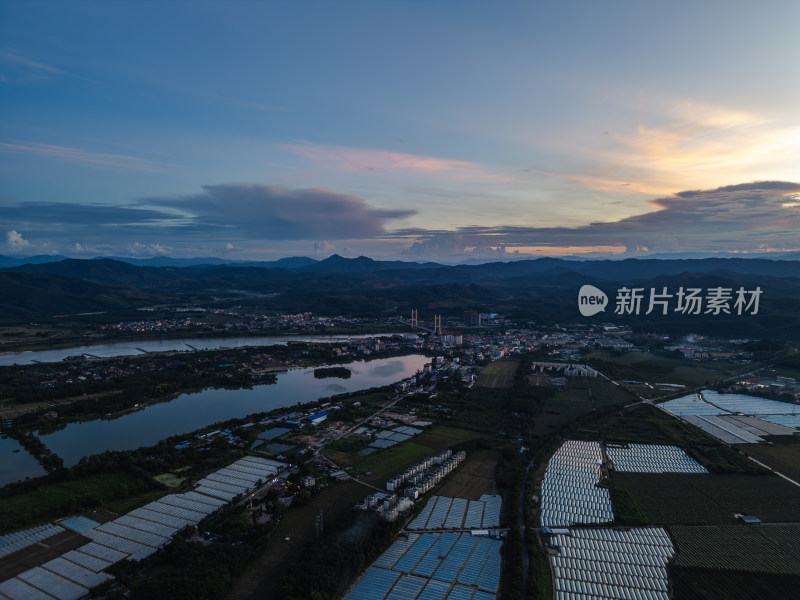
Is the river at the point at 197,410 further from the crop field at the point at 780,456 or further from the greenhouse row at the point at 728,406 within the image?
the crop field at the point at 780,456

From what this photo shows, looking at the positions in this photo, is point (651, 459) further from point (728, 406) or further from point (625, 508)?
point (728, 406)

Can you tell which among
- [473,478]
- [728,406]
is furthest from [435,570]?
[728,406]

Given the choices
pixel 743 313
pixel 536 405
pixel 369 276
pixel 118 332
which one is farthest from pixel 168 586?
pixel 369 276

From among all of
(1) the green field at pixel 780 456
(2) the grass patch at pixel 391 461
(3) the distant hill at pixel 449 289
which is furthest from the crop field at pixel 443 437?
(3) the distant hill at pixel 449 289

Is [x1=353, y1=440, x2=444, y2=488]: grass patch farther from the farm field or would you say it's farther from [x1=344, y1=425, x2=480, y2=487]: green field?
the farm field

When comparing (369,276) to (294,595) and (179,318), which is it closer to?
(179,318)

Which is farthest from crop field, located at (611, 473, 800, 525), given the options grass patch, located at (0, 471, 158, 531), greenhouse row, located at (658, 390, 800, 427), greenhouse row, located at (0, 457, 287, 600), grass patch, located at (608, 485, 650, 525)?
grass patch, located at (0, 471, 158, 531)

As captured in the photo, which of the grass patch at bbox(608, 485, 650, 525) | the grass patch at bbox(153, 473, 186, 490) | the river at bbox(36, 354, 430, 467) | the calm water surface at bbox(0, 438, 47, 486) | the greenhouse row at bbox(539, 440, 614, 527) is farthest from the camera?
the river at bbox(36, 354, 430, 467)
